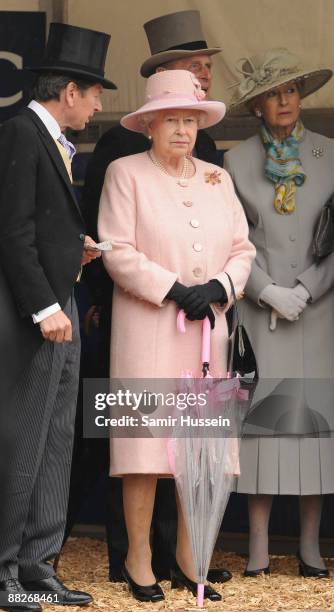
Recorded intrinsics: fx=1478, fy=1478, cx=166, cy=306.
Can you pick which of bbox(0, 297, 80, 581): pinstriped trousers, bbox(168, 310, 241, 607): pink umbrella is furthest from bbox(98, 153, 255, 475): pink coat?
bbox(0, 297, 80, 581): pinstriped trousers

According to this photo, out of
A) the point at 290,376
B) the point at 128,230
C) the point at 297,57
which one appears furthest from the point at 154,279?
the point at 297,57

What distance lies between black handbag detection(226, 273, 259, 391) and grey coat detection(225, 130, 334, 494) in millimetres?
393

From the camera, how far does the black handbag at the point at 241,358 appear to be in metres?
5.70

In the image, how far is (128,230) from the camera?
221 inches

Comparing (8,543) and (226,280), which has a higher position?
(226,280)

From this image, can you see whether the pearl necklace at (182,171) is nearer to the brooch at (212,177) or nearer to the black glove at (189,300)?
the brooch at (212,177)

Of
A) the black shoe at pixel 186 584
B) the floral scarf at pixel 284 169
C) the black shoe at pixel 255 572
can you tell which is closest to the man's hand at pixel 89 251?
the floral scarf at pixel 284 169

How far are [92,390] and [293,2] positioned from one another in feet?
6.78

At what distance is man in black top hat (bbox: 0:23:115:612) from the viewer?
16.8 ft

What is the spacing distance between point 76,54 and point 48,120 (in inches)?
13.7

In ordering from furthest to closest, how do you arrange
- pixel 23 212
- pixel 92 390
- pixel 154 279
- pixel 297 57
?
pixel 297 57, pixel 92 390, pixel 154 279, pixel 23 212

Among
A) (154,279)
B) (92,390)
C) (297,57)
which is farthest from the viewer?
(297,57)

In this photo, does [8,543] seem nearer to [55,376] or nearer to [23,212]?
[55,376]

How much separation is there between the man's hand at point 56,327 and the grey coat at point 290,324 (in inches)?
48.3
